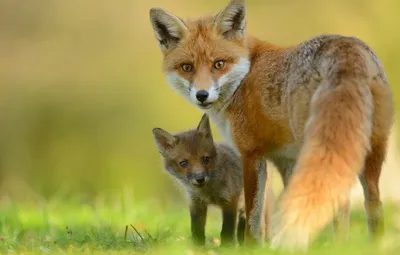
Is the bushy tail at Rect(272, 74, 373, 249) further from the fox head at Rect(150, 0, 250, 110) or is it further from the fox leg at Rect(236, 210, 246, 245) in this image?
the fox leg at Rect(236, 210, 246, 245)

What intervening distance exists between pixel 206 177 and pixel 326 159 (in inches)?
93.5

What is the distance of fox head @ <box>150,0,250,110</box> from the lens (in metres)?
7.03

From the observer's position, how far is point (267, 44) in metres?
7.52

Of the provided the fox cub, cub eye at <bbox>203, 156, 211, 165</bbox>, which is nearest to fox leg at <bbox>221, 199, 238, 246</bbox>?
the fox cub

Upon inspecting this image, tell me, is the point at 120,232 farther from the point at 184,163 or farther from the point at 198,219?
the point at 184,163

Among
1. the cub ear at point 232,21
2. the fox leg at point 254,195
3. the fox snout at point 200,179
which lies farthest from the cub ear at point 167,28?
the fox leg at point 254,195

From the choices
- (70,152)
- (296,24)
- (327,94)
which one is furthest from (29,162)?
(327,94)

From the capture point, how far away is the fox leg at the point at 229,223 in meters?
7.17

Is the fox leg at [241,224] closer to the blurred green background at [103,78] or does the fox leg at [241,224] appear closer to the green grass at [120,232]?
the green grass at [120,232]

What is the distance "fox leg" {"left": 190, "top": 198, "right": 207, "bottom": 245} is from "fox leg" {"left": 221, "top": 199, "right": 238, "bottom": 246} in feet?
0.60

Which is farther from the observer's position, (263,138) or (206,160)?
(206,160)

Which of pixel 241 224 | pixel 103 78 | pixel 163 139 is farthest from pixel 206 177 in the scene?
pixel 103 78

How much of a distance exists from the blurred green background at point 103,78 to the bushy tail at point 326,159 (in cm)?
952

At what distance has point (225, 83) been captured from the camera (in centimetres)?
706
